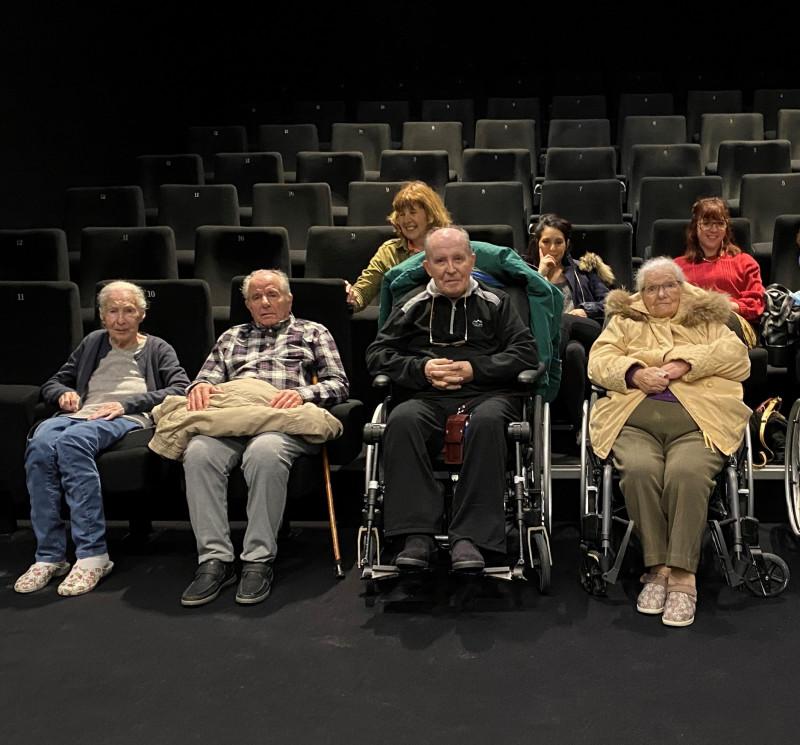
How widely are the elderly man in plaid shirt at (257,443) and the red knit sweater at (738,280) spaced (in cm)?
141

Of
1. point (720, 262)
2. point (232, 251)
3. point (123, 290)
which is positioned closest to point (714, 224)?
point (720, 262)

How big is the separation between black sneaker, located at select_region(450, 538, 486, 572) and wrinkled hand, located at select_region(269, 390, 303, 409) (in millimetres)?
684

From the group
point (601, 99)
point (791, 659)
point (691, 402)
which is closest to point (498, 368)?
point (691, 402)

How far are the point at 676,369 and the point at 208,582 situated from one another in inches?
55.5

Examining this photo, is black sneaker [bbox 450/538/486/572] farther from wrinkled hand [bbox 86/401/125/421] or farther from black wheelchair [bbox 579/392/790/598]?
wrinkled hand [bbox 86/401/125/421]

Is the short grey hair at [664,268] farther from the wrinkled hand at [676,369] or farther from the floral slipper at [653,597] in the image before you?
the floral slipper at [653,597]

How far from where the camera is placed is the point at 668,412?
9.21 feet

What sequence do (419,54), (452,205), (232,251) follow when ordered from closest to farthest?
(232,251)
(452,205)
(419,54)

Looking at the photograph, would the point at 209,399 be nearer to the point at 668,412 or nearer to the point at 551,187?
the point at 668,412

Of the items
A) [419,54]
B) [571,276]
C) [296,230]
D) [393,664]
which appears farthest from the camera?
[419,54]

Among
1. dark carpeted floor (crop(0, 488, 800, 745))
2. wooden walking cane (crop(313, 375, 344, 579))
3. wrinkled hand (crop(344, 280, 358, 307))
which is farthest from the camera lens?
wrinkled hand (crop(344, 280, 358, 307))

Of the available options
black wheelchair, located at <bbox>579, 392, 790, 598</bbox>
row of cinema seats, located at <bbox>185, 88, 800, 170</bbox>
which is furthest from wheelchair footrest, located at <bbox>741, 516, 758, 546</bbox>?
row of cinema seats, located at <bbox>185, 88, 800, 170</bbox>

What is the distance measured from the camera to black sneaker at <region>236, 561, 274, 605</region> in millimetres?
2703

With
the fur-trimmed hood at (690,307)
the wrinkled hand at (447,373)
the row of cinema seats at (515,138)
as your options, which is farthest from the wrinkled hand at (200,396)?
the row of cinema seats at (515,138)
